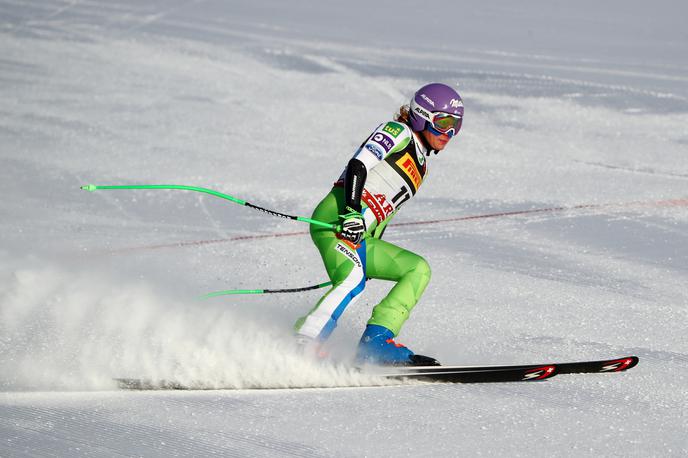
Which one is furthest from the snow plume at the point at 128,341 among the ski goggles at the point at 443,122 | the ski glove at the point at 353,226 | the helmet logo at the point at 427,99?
the helmet logo at the point at 427,99

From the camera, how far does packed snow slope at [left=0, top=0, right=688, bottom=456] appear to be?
5148mm

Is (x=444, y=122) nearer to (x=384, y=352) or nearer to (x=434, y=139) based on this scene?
(x=434, y=139)

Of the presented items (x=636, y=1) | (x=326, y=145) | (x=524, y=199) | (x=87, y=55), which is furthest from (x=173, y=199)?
(x=636, y=1)

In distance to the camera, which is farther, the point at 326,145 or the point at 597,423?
the point at 326,145

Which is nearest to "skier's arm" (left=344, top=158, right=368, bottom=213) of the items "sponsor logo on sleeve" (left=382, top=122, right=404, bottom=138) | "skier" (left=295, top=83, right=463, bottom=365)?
"skier" (left=295, top=83, right=463, bottom=365)

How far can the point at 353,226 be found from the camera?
5.34m

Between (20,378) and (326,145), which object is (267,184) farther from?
(20,378)

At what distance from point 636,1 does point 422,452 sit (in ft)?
48.2

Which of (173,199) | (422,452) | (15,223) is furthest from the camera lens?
(173,199)

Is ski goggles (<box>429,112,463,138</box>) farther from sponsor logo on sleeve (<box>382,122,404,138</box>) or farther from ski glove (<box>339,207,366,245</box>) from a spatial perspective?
ski glove (<box>339,207,366,245</box>)

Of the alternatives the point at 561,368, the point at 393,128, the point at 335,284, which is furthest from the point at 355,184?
the point at 561,368

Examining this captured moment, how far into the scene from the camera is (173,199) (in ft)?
29.8

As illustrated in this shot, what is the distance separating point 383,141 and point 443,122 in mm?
368

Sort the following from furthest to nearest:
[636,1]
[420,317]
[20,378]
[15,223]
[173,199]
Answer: [636,1], [173,199], [15,223], [420,317], [20,378]
